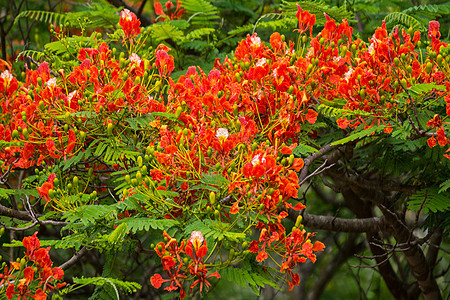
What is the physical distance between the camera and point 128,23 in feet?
10.9

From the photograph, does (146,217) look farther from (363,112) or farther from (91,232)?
(363,112)

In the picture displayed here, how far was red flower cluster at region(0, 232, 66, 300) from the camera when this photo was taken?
2434 millimetres

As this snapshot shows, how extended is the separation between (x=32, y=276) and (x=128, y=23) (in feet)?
5.12

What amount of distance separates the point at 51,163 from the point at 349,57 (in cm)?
169

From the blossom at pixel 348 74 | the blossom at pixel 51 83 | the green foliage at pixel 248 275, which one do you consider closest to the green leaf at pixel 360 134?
the blossom at pixel 348 74

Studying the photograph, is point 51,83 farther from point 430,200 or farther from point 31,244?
point 430,200

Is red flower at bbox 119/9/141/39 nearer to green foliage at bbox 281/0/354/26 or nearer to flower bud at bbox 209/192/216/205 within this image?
green foliage at bbox 281/0/354/26

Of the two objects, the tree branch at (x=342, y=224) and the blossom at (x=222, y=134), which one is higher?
the blossom at (x=222, y=134)

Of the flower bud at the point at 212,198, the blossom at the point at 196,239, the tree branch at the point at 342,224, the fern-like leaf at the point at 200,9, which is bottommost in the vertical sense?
the tree branch at the point at 342,224

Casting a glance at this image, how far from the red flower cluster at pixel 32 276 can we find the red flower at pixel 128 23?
54.3 inches

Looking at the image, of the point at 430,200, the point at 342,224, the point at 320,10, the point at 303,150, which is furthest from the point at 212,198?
the point at 342,224

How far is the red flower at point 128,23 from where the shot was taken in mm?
3303

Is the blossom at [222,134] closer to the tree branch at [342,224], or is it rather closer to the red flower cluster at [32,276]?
the red flower cluster at [32,276]

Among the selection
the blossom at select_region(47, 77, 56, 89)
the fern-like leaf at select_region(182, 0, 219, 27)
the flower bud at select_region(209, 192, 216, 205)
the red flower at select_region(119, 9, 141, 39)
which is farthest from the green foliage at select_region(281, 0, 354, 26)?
the flower bud at select_region(209, 192, 216, 205)
